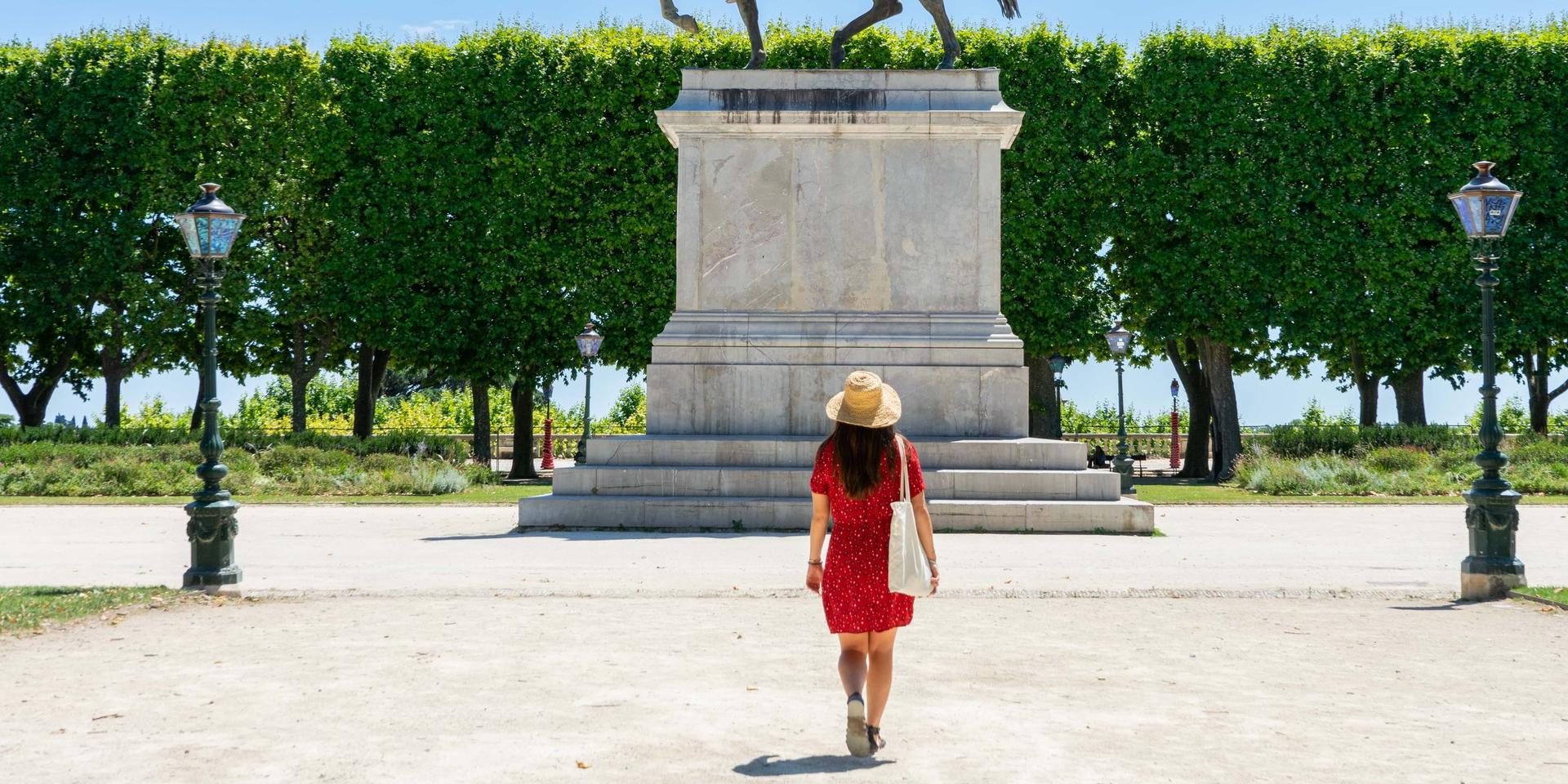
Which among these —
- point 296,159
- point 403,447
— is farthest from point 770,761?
point 296,159

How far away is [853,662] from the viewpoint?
247 inches

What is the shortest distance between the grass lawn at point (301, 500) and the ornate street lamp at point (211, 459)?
8.80 meters

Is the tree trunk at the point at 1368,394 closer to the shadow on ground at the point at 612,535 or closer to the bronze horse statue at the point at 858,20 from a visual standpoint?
the bronze horse statue at the point at 858,20

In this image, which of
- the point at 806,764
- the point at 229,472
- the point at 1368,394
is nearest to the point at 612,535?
the point at 806,764

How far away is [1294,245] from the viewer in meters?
31.0

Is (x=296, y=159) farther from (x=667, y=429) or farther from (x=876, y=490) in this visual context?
(x=876, y=490)

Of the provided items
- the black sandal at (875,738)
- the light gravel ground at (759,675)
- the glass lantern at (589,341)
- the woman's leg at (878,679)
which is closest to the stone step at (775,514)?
the light gravel ground at (759,675)

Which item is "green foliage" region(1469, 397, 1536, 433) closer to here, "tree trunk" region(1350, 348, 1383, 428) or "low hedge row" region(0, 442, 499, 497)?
"tree trunk" region(1350, 348, 1383, 428)

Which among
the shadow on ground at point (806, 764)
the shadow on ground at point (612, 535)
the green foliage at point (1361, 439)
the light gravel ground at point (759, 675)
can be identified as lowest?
the shadow on ground at point (806, 764)

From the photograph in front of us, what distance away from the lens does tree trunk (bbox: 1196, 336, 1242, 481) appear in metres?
31.9

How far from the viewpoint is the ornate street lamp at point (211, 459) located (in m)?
11.5

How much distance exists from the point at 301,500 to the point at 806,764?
19.0 metres

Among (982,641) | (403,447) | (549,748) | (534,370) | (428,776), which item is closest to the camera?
(428,776)

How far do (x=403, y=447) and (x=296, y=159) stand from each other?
7.58 meters
